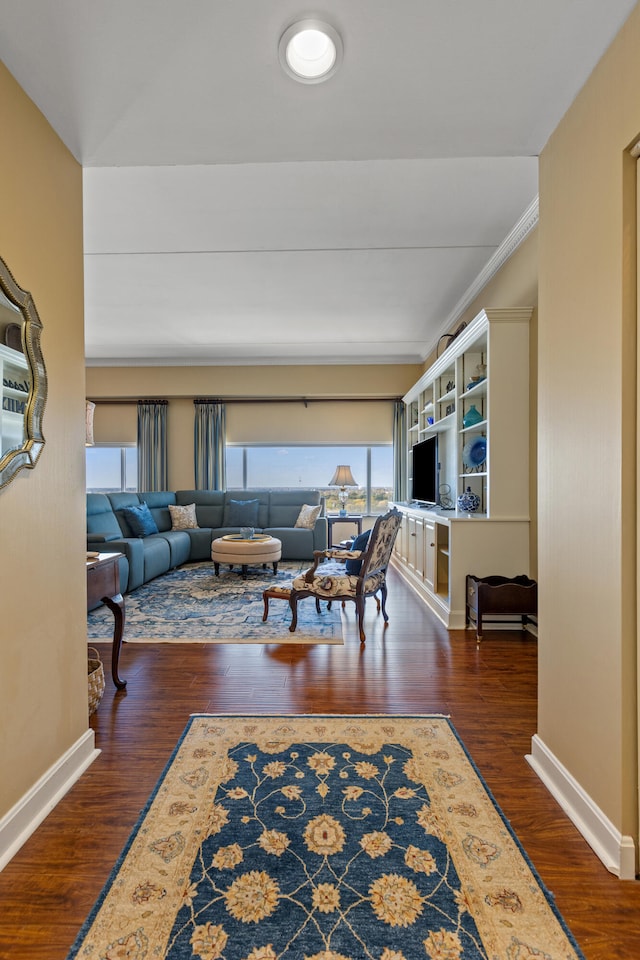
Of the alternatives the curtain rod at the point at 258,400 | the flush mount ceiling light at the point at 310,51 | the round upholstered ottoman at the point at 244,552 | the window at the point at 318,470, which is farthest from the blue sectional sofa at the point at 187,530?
the flush mount ceiling light at the point at 310,51

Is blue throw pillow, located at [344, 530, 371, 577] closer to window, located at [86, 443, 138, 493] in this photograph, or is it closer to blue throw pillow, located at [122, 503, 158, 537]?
blue throw pillow, located at [122, 503, 158, 537]

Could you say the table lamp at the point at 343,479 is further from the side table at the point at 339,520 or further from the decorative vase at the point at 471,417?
the decorative vase at the point at 471,417

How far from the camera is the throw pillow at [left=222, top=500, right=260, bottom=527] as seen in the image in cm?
704

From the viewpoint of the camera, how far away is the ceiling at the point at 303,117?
1435mm

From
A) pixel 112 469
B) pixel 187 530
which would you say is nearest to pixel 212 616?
pixel 187 530

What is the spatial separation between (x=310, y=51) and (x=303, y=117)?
265 mm

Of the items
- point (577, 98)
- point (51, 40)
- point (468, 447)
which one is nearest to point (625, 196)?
point (577, 98)

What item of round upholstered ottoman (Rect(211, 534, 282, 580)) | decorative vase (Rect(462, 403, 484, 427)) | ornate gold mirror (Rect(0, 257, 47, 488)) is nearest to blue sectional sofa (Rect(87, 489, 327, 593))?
round upholstered ottoman (Rect(211, 534, 282, 580))

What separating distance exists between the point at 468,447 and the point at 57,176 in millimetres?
3553

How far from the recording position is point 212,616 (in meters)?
4.00

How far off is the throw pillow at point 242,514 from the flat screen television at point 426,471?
2402mm

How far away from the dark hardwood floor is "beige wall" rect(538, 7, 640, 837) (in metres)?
0.22

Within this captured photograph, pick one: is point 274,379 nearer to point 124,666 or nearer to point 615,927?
point 124,666

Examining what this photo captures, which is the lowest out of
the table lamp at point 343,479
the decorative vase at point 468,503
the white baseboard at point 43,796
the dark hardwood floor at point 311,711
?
the dark hardwood floor at point 311,711
